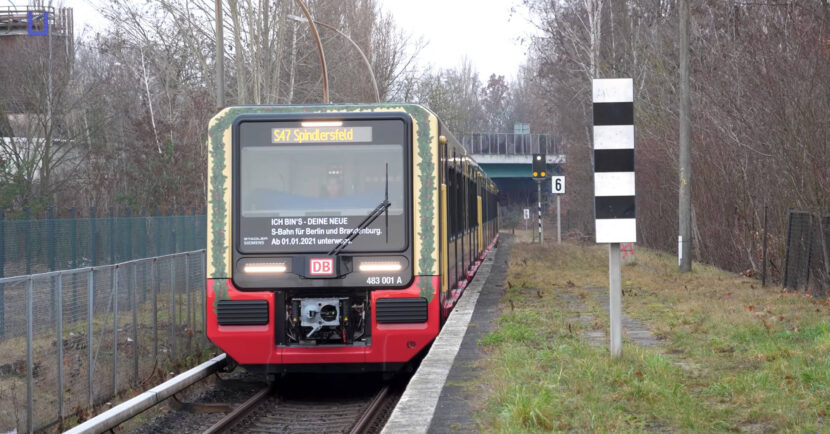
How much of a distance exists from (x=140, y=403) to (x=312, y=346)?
1.93 metres

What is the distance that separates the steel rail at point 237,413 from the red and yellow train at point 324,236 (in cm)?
37

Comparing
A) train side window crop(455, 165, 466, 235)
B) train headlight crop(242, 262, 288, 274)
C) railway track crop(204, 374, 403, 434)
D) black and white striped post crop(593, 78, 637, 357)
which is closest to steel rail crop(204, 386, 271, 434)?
railway track crop(204, 374, 403, 434)

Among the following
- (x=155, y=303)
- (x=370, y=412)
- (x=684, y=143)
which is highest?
(x=684, y=143)

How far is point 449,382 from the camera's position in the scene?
8.05m

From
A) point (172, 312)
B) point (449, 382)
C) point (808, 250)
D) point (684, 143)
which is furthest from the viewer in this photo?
point (684, 143)

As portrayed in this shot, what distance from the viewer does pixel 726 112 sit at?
20719 mm

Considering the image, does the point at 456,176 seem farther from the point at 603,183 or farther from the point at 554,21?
the point at 554,21

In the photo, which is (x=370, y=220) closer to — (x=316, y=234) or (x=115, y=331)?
(x=316, y=234)

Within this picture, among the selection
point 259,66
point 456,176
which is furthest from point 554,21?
point 456,176

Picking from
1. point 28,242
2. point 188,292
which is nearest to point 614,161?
point 188,292

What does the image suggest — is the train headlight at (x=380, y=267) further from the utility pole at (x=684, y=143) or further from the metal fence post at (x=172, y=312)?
the utility pole at (x=684, y=143)

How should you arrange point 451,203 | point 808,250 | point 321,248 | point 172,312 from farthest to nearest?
point 808,250
point 451,203
point 172,312
point 321,248

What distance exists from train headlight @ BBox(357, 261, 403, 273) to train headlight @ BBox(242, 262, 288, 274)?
0.80m

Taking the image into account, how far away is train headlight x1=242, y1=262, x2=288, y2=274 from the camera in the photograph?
10500 mm
